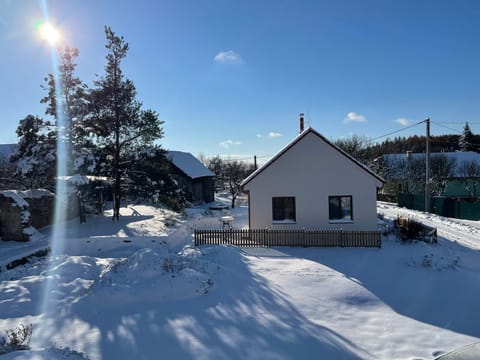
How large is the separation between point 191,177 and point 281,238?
22181 millimetres

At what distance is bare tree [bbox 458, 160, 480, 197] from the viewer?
140ft

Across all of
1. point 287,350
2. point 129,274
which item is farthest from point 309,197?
point 287,350

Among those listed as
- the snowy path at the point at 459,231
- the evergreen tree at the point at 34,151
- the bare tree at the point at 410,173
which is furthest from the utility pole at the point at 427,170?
the evergreen tree at the point at 34,151

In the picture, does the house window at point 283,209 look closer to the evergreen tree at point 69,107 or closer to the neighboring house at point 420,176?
the evergreen tree at point 69,107

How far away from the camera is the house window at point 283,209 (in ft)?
59.9

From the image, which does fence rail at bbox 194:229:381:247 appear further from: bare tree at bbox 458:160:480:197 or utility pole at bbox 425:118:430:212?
bare tree at bbox 458:160:480:197

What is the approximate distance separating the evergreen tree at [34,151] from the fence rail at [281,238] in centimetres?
1109

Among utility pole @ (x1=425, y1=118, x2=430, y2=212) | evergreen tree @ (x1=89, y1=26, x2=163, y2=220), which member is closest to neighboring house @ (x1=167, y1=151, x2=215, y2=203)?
evergreen tree @ (x1=89, y1=26, x2=163, y2=220)

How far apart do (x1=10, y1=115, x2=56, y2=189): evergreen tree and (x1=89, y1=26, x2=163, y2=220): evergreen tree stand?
2.88m

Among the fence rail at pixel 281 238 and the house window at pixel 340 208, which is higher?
the house window at pixel 340 208

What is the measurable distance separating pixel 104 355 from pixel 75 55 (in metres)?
21.7

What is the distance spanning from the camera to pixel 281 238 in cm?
1691

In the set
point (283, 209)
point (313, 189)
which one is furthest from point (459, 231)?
point (283, 209)

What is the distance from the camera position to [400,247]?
15.7m
